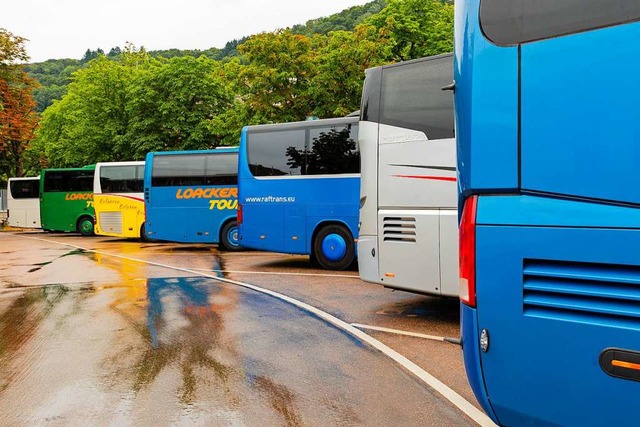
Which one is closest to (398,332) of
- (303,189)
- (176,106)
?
(303,189)

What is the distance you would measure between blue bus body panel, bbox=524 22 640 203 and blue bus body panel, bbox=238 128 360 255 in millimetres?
10579

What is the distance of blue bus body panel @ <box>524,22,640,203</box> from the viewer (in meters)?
2.35

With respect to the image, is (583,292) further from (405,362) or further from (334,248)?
(334,248)

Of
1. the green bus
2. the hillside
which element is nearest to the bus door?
the hillside

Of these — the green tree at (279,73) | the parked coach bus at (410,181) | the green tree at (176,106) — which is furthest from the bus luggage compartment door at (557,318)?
the green tree at (176,106)

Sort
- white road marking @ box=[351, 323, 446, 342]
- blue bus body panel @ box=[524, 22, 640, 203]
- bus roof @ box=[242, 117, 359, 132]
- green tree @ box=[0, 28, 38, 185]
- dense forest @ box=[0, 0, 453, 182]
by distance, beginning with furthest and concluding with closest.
→ green tree @ box=[0, 28, 38, 185]
dense forest @ box=[0, 0, 453, 182]
bus roof @ box=[242, 117, 359, 132]
white road marking @ box=[351, 323, 446, 342]
blue bus body panel @ box=[524, 22, 640, 203]

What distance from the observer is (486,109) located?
2715 mm

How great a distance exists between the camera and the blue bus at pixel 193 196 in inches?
808

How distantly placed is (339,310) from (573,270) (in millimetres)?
6305

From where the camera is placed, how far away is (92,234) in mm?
31250

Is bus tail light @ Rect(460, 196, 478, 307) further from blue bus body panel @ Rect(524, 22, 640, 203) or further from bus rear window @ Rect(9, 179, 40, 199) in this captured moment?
bus rear window @ Rect(9, 179, 40, 199)

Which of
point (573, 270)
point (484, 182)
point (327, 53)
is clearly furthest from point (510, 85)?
point (327, 53)

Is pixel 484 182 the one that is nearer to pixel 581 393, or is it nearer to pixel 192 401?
pixel 581 393

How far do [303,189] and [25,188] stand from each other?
85.7 feet
